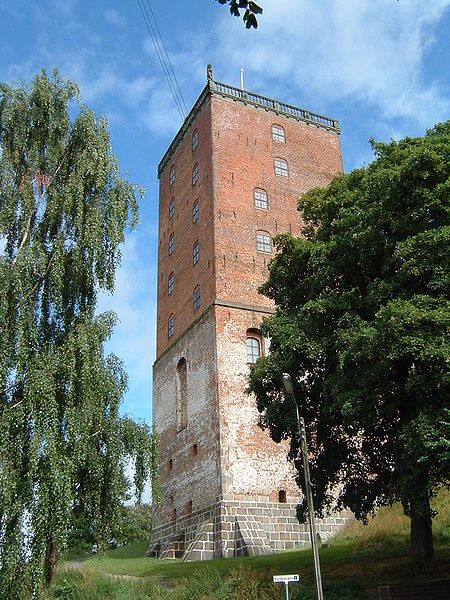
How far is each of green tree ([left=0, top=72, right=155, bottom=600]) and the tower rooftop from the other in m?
19.7

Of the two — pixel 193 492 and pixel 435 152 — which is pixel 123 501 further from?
pixel 193 492

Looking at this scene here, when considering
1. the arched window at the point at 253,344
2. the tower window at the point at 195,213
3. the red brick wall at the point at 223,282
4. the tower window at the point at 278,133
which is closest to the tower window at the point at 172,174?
the red brick wall at the point at 223,282

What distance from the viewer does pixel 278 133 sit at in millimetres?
36656

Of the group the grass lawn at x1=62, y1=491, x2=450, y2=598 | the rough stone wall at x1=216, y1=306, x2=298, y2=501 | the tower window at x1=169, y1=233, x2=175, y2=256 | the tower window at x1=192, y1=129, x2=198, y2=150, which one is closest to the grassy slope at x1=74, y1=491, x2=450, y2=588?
the grass lawn at x1=62, y1=491, x2=450, y2=598

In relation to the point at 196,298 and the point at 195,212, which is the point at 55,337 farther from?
the point at 195,212

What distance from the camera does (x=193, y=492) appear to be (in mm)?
28484

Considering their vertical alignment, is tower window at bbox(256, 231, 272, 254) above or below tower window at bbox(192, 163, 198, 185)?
below

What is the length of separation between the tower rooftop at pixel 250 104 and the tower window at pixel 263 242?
26.9 ft

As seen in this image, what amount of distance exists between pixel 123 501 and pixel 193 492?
1496 cm

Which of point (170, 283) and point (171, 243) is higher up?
point (171, 243)

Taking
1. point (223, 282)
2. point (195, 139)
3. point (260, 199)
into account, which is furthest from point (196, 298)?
point (195, 139)

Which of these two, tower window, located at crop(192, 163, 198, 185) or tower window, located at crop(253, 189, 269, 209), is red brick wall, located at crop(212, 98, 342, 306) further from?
tower window, located at crop(192, 163, 198, 185)

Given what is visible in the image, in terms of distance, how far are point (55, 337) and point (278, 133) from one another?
82.3ft

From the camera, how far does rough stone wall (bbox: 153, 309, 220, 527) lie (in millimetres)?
27672
